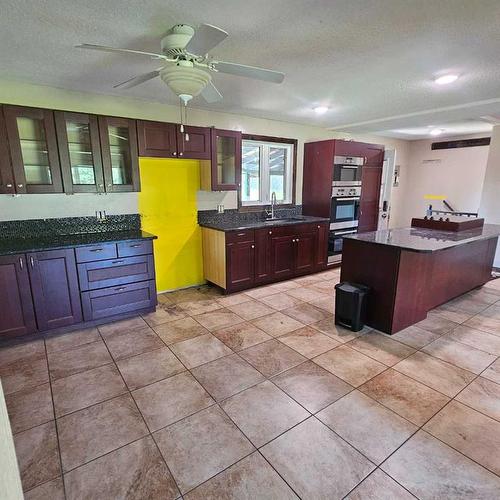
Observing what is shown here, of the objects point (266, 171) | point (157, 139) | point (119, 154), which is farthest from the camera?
point (266, 171)

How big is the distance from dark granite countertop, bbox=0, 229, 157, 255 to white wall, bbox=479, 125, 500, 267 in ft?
17.9

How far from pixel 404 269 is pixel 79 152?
351cm

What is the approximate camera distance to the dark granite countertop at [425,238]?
2.73 metres

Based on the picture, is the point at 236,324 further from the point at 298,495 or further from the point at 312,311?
the point at 298,495

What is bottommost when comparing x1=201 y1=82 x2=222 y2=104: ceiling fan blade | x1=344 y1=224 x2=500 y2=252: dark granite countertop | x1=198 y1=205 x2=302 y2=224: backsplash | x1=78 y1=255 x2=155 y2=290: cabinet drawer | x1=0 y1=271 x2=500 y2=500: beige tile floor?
x1=0 y1=271 x2=500 y2=500: beige tile floor

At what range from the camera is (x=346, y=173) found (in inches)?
197

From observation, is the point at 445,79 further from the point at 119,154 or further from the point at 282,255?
the point at 119,154

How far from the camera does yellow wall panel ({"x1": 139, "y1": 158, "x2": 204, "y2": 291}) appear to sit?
12.5 ft

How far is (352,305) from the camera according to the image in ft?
9.87

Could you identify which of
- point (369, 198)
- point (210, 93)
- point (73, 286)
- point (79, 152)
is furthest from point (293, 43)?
point (369, 198)

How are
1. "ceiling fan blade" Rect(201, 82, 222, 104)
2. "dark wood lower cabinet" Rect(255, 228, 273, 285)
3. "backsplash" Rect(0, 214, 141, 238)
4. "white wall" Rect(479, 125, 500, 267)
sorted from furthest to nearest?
"white wall" Rect(479, 125, 500, 267)
"dark wood lower cabinet" Rect(255, 228, 273, 285)
"backsplash" Rect(0, 214, 141, 238)
"ceiling fan blade" Rect(201, 82, 222, 104)

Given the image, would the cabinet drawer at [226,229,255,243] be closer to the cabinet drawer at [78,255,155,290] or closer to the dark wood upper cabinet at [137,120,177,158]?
the cabinet drawer at [78,255,155,290]

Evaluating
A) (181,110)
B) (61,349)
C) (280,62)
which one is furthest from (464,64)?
(61,349)

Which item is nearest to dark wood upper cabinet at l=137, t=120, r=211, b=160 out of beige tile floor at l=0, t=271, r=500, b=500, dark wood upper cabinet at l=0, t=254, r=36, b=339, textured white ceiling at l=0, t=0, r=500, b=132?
textured white ceiling at l=0, t=0, r=500, b=132
